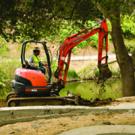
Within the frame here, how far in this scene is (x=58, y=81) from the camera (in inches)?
639

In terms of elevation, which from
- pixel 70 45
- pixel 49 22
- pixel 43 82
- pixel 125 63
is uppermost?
pixel 49 22

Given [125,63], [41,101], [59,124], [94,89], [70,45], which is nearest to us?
[59,124]

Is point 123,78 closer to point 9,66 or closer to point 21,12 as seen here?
point 21,12

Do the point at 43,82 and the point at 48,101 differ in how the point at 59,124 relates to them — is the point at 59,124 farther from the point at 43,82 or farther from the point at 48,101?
the point at 43,82

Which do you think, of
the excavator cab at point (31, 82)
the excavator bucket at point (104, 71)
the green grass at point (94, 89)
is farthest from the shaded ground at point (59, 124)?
the green grass at point (94, 89)

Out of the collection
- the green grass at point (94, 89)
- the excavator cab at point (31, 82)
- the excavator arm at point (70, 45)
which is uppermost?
the excavator arm at point (70, 45)

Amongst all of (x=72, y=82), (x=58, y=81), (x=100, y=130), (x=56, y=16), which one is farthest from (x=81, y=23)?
(x=100, y=130)

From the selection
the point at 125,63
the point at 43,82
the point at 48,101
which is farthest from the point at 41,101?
the point at 125,63

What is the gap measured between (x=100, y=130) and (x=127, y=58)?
8.04m

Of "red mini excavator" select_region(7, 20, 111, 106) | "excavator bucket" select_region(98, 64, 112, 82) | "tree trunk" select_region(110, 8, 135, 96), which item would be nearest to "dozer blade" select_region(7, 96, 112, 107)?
"red mini excavator" select_region(7, 20, 111, 106)

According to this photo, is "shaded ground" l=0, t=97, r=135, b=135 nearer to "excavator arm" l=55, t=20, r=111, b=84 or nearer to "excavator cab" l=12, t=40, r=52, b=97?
"excavator cab" l=12, t=40, r=52, b=97

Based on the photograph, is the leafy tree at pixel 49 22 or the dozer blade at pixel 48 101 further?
the leafy tree at pixel 49 22

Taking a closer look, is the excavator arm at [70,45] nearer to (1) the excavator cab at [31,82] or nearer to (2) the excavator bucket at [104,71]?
(2) the excavator bucket at [104,71]

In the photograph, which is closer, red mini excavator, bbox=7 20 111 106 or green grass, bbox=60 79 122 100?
red mini excavator, bbox=7 20 111 106
